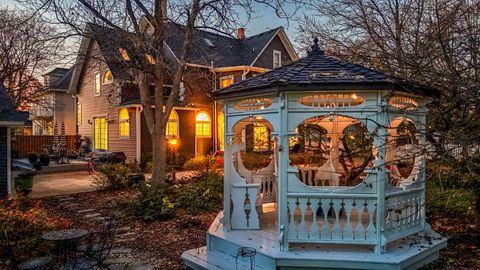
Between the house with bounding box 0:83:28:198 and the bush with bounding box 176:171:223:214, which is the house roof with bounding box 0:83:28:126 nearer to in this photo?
the house with bounding box 0:83:28:198

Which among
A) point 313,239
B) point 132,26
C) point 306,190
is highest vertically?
point 132,26

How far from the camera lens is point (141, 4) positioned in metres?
10.1

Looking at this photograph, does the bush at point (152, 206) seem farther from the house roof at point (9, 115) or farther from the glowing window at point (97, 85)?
the glowing window at point (97, 85)

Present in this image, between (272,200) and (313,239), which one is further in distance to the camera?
(272,200)

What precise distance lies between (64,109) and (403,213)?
26.4 meters

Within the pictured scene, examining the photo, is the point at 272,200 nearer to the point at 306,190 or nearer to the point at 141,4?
the point at 306,190

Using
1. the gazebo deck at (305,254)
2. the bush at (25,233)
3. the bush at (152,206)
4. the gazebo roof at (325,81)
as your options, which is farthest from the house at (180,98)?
the gazebo deck at (305,254)

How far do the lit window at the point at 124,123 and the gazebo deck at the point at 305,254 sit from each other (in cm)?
1370

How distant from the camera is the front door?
20.4 metres

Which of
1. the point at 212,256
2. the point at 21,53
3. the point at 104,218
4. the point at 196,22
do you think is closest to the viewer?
the point at 212,256

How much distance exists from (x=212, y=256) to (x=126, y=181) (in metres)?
7.72

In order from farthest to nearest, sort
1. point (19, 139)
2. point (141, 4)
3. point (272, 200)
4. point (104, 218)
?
point (19, 139)
point (141, 4)
point (104, 218)
point (272, 200)

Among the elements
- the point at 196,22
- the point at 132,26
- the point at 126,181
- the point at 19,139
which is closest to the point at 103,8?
the point at 132,26

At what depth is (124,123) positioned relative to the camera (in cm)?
1873
